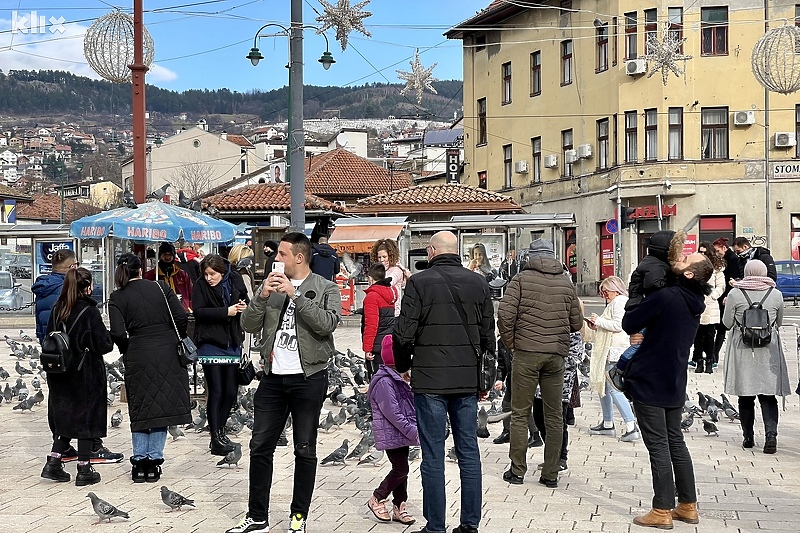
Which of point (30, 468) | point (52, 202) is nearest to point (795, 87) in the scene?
point (30, 468)

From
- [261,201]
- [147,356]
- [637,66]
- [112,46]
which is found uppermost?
[637,66]

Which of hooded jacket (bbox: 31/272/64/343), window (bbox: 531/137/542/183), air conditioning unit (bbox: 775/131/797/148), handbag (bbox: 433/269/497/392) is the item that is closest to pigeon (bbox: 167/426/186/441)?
hooded jacket (bbox: 31/272/64/343)

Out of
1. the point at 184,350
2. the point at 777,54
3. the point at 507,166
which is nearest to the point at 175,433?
the point at 184,350

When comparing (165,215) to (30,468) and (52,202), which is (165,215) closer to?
(30,468)

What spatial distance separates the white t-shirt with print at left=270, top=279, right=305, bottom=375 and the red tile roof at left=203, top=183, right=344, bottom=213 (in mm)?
26505

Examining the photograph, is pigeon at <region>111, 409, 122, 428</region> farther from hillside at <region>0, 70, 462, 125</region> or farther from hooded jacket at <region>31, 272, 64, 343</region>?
hillside at <region>0, 70, 462, 125</region>

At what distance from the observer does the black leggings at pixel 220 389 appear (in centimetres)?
918

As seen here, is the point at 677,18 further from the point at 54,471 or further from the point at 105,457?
the point at 54,471

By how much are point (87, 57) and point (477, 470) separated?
477 inches

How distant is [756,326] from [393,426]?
4206 millimetres

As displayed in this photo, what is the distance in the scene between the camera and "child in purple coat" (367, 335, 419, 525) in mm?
6809

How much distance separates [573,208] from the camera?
40312 mm

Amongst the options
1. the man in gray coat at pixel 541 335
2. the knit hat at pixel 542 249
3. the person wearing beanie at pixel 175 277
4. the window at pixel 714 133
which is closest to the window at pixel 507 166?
the window at pixel 714 133

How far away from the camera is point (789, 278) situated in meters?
32.5
